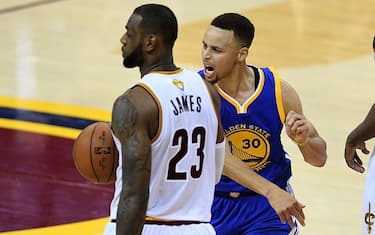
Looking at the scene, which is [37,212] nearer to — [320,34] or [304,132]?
[304,132]

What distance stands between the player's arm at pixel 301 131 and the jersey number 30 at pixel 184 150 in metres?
0.74

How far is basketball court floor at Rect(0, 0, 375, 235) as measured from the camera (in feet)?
25.6

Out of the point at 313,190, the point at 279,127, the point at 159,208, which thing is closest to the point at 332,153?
the point at 313,190

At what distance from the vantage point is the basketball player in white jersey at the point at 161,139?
14.4 ft

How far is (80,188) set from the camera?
811 centimetres

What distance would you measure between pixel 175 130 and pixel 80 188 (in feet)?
12.1

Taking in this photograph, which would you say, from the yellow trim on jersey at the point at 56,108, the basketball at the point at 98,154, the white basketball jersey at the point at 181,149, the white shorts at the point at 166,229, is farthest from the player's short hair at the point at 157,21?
the yellow trim on jersey at the point at 56,108

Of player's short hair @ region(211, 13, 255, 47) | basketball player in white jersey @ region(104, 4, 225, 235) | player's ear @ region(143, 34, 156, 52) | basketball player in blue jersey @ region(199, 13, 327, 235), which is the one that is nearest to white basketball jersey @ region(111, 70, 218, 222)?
basketball player in white jersey @ region(104, 4, 225, 235)

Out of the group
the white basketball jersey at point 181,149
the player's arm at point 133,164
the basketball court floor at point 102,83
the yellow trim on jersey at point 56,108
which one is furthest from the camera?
the yellow trim on jersey at point 56,108

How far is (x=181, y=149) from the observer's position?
181 inches

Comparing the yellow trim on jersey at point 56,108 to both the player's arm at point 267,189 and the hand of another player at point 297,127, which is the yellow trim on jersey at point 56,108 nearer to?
the player's arm at point 267,189

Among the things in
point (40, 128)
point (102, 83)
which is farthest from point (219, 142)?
point (102, 83)

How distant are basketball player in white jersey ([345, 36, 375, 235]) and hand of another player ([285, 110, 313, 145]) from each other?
374mm

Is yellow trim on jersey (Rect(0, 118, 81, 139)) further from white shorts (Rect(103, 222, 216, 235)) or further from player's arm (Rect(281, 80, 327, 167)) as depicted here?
white shorts (Rect(103, 222, 216, 235))
